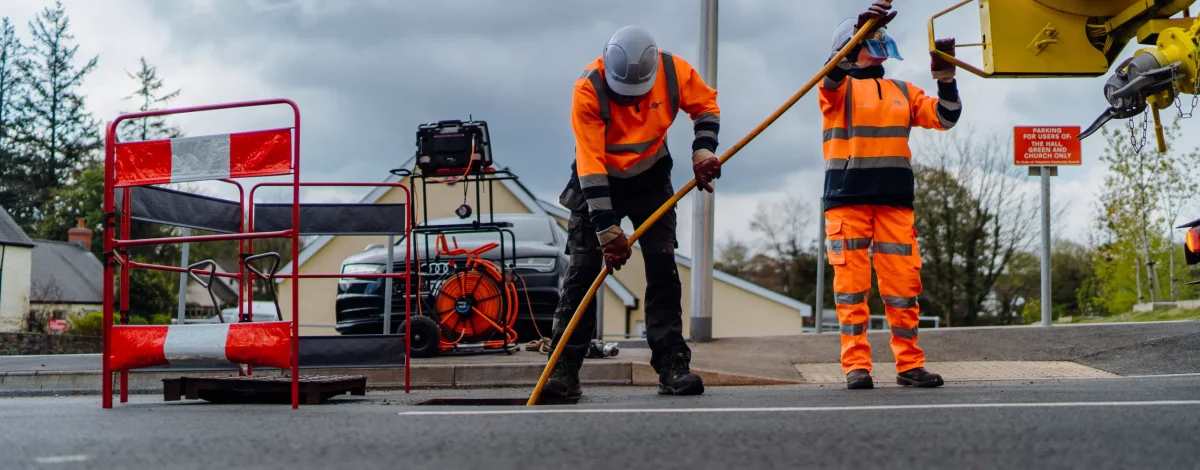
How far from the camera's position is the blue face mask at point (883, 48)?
6055 mm

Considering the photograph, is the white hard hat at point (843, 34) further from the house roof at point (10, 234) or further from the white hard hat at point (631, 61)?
the house roof at point (10, 234)

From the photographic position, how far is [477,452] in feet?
9.71

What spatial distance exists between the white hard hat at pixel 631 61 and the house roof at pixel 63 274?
171 feet

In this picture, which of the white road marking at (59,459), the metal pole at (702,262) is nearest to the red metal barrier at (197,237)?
the white road marking at (59,459)

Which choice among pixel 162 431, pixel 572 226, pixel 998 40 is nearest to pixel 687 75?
pixel 572 226

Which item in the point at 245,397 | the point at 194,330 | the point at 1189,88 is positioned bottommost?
the point at 245,397

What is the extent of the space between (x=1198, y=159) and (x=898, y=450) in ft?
102

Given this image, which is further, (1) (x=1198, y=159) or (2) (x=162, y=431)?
(1) (x=1198, y=159)

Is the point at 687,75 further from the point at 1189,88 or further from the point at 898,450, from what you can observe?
the point at 898,450

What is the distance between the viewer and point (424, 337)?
29.3ft

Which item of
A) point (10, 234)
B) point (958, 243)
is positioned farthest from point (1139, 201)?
point (10, 234)

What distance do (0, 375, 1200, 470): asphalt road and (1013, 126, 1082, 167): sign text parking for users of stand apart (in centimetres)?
773

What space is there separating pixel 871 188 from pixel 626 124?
1513mm

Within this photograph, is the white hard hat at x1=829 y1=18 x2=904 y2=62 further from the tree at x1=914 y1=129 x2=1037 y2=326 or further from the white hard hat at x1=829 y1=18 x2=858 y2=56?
the tree at x1=914 y1=129 x2=1037 y2=326
